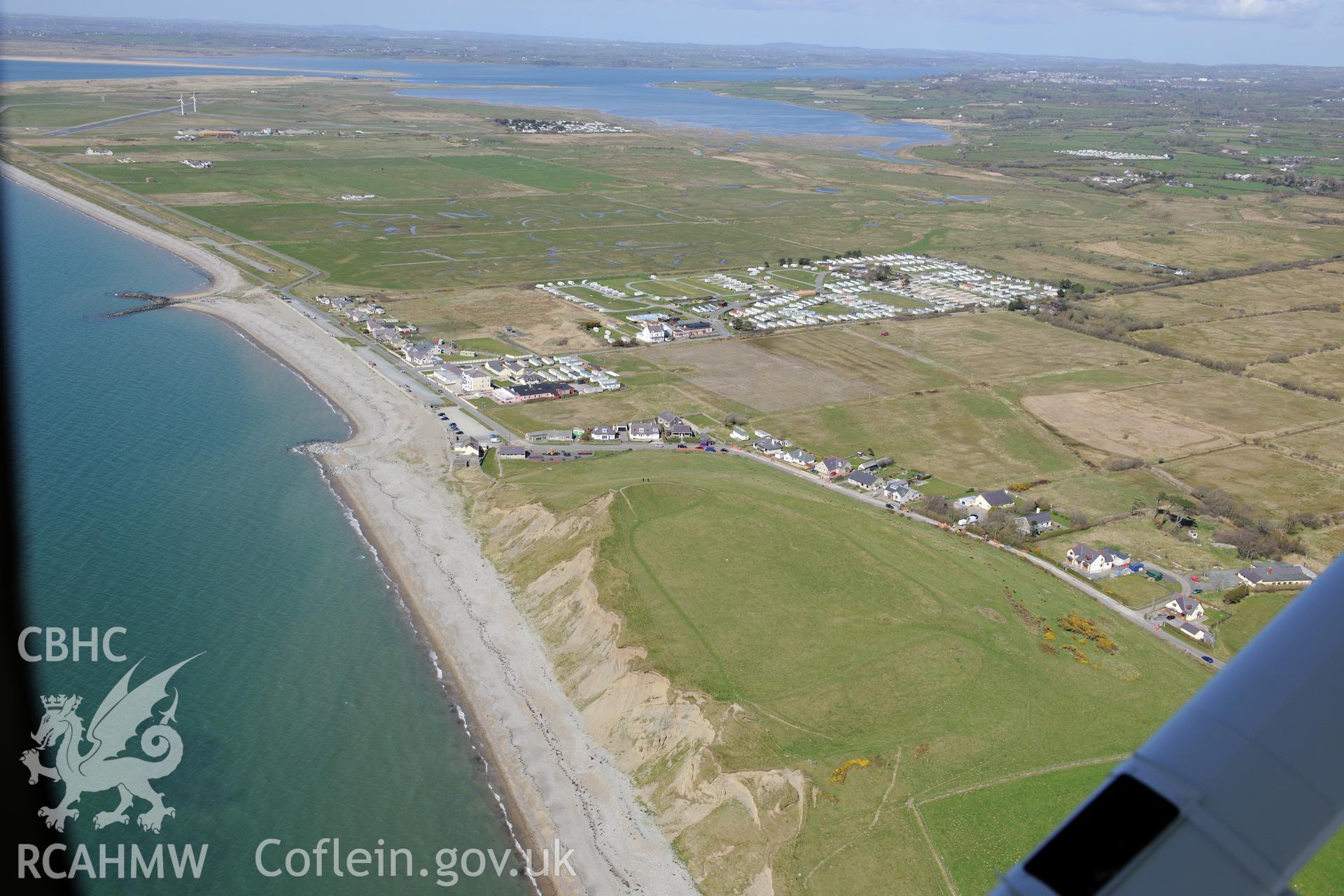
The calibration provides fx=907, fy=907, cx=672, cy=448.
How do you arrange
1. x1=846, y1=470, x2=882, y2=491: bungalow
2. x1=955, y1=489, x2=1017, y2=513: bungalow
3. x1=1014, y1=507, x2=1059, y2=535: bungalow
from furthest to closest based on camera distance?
x1=846, y1=470, x2=882, y2=491: bungalow < x1=955, y1=489, x2=1017, y2=513: bungalow < x1=1014, y1=507, x2=1059, y2=535: bungalow

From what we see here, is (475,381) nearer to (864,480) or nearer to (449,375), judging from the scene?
(449,375)

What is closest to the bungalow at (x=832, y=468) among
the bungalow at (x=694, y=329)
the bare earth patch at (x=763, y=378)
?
the bare earth patch at (x=763, y=378)

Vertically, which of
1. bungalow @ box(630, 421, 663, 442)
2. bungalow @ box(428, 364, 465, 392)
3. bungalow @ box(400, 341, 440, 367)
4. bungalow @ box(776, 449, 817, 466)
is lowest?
bungalow @ box(776, 449, 817, 466)

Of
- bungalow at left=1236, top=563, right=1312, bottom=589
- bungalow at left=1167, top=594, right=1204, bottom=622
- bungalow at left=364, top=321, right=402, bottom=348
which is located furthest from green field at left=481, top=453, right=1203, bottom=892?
bungalow at left=364, top=321, right=402, bottom=348

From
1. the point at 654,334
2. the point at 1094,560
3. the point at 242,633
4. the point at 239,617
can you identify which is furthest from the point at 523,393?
the point at 1094,560

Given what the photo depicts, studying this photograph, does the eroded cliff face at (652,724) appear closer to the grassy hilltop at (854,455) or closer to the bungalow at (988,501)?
the grassy hilltop at (854,455)

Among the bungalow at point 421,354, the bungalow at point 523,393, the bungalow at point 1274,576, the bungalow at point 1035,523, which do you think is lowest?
the bungalow at point 1274,576

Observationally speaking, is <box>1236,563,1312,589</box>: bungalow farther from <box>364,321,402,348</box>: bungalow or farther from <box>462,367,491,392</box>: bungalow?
<box>364,321,402,348</box>: bungalow
